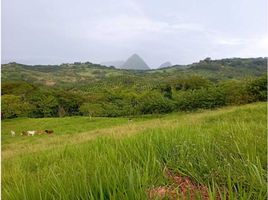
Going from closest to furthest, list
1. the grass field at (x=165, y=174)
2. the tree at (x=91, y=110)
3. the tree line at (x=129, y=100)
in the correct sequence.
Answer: the grass field at (x=165, y=174) → the tree line at (x=129, y=100) → the tree at (x=91, y=110)

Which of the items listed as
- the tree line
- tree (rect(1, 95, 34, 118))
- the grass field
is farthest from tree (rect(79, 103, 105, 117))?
the grass field

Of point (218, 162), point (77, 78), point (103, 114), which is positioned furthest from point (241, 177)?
point (77, 78)

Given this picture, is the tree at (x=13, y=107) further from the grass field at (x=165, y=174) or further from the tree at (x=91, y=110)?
the grass field at (x=165, y=174)

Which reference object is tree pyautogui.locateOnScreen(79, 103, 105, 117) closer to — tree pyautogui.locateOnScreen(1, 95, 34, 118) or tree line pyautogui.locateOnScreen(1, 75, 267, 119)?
tree line pyautogui.locateOnScreen(1, 75, 267, 119)

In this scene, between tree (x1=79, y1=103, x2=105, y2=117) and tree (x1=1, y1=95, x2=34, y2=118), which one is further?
tree (x1=79, y1=103, x2=105, y2=117)

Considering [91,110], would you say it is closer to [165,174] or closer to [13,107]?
[13,107]

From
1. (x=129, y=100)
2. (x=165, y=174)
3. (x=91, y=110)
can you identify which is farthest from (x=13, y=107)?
(x=165, y=174)

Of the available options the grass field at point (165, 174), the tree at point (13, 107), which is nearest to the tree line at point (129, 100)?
the tree at point (13, 107)

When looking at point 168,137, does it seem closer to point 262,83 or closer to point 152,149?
point 152,149

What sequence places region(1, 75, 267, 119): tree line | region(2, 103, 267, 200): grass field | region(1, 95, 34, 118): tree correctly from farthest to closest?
region(1, 95, 34, 118): tree
region(1, 75, 267, 119): tree line
region(2, 103, 267, 200): grass field

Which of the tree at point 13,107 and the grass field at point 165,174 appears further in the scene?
the tree at point 13,107

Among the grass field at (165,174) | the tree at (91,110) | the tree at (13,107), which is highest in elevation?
the grass field at (165,174)

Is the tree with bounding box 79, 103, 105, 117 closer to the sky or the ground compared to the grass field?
closer to the ground

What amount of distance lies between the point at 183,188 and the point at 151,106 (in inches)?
2399
